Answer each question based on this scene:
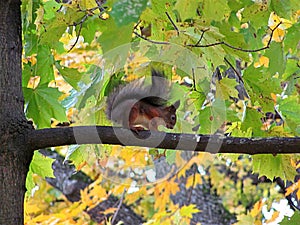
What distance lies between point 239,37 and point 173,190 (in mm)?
1652

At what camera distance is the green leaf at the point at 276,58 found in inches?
50.5

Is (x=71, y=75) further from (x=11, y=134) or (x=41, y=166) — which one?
(x=11, y=134)

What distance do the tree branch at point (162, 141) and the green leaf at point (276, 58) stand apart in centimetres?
42

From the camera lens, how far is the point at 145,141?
2.97ft

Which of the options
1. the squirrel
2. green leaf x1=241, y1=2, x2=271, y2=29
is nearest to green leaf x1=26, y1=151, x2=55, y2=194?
the squirrel

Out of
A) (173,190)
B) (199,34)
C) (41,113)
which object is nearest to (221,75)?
(199,34)

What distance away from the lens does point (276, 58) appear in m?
1.29

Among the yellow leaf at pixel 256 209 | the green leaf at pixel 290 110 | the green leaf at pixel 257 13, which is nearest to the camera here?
the green leaf at pixel 257 13

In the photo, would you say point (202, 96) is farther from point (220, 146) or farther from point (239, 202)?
point (239, 202)

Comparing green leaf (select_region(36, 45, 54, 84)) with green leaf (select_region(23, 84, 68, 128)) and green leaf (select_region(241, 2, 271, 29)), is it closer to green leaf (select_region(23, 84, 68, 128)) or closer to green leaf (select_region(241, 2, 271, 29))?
green leaf (select_region(23, 84, 68, 128))

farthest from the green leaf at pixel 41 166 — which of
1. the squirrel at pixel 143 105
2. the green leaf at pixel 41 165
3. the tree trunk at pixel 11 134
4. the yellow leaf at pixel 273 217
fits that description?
the yellow leaf at pixel 273 217

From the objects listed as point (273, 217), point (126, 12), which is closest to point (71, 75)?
point (126, 12)

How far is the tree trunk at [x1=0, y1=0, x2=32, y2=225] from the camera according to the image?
863 millimetres

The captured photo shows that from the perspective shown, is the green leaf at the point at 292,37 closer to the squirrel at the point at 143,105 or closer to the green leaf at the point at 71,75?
the squirrel at the point at 143,105
